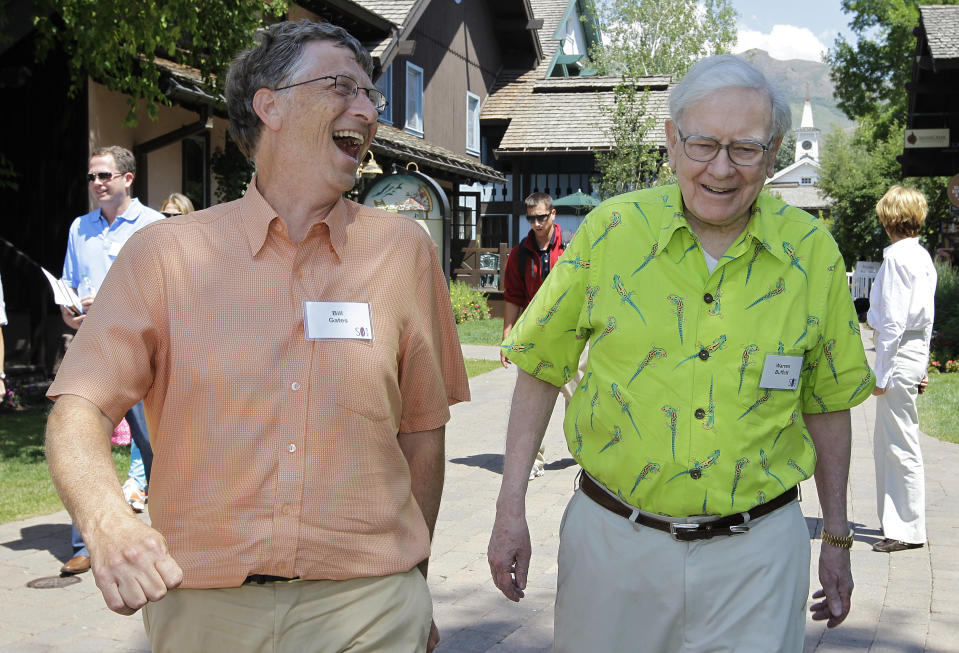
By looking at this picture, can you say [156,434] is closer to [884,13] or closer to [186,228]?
[186,228]

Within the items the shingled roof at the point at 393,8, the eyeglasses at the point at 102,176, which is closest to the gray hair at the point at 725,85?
the eyeglasses at the point at 102,176

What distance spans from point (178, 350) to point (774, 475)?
4.89ft

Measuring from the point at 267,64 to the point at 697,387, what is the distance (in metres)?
1.32

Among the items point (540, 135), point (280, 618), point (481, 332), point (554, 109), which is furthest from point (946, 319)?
point (280, 618)

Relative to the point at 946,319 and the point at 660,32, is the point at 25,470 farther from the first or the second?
the point at 660,32

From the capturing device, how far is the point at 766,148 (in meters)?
2.81

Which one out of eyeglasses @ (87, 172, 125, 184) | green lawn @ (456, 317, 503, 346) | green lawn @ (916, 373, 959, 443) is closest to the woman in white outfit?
eyeglasses @ (87, 172, 125, 184)

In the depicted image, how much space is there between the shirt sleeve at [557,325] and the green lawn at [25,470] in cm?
459

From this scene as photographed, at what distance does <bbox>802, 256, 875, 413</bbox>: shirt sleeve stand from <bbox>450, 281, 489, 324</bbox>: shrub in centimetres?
2016

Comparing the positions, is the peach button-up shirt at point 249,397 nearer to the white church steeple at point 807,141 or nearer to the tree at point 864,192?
the tree at point 864,192

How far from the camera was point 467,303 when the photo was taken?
79.3 feet

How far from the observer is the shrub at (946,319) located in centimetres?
1756

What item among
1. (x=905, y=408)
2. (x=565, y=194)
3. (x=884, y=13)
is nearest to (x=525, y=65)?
(x=565, y=194)

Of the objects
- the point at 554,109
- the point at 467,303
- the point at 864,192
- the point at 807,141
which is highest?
the point at 807,141
